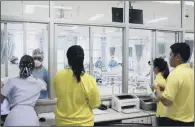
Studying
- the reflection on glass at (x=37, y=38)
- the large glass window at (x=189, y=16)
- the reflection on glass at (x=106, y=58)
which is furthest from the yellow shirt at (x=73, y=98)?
the large glass window at (x=189, y=16)

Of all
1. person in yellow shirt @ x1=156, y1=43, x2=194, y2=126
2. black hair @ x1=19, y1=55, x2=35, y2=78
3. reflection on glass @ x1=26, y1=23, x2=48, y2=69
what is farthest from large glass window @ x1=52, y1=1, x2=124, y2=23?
person in yellow shirt @ x1=156, y1=43, x2=194, y2=126

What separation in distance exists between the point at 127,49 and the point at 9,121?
6.35 ft

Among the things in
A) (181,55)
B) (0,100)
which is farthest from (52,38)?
(181,55)

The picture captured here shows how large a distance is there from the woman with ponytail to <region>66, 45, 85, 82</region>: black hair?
500mm

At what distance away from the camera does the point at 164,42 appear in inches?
163

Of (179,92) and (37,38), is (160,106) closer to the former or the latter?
(179,92)

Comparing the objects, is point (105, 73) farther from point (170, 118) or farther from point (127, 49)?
point (170, 118)

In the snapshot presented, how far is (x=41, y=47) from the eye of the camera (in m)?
3.09

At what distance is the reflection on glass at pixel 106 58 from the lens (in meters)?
4.01

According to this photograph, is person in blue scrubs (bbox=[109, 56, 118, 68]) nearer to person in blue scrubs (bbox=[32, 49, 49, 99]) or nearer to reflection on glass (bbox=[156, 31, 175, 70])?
reflection on glass (bbox=[156, 31, 175, 70])

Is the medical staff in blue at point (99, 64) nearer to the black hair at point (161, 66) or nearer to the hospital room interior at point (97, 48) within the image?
the hospital room interior at point (97, 48)

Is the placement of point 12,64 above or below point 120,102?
above

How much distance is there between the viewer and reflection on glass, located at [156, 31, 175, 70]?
3.86 meters

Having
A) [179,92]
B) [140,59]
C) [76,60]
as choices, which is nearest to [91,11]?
[140,59]
